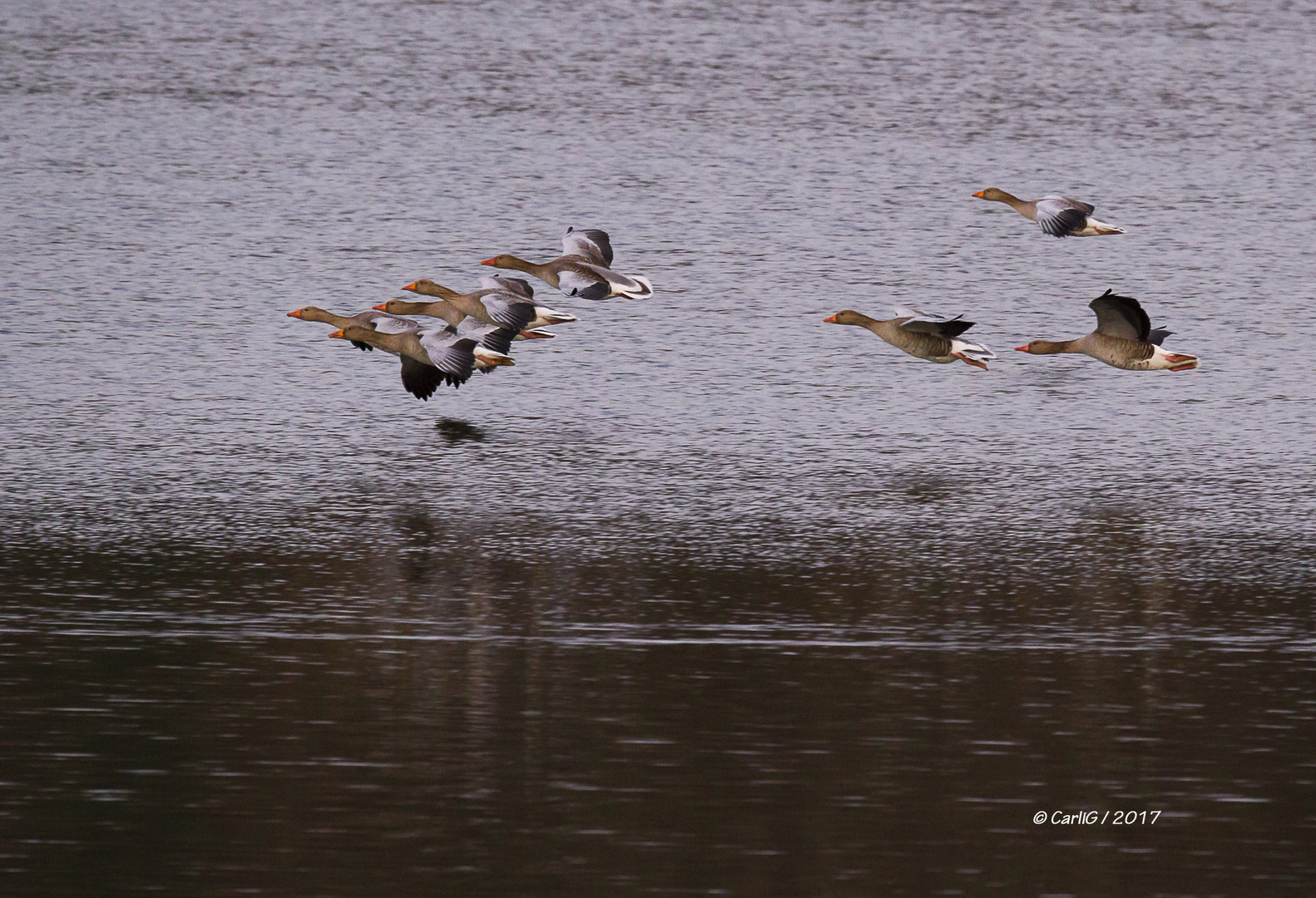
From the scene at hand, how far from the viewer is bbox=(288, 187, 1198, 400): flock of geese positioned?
1369 cm

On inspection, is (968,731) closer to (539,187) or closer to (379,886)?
(379,886)

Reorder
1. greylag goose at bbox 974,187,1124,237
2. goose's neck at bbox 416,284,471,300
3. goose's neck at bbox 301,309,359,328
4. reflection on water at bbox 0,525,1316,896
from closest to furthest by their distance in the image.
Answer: reflection on water at bbox 0,525,1316,896 → goose's neck at bbox 301,309,359,328 → goose's neck at bbox 416,284,471,300 → greylag goose at bbox 974,187,1124,237

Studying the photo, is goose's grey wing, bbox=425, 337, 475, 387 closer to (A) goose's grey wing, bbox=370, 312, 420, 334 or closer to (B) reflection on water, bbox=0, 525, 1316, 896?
(A) goose's grey wing, bbox=370, 312, 420, 334

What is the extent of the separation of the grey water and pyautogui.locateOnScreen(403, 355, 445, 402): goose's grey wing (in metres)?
0.23

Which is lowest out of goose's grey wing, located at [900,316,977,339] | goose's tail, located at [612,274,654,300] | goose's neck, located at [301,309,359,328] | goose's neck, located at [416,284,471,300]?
goose's neck, located at [301,309,359,328]

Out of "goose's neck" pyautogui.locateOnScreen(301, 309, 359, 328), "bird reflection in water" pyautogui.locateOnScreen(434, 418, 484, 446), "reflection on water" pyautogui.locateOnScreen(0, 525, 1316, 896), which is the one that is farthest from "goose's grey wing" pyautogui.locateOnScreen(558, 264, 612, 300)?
"reflection on water" pyautogui.locateOnScreen(0, 525, 1316, 896)

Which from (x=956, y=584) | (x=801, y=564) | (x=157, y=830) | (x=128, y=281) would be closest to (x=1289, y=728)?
(x=956, y=584)

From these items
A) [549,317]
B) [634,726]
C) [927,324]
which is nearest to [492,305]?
[549,317]

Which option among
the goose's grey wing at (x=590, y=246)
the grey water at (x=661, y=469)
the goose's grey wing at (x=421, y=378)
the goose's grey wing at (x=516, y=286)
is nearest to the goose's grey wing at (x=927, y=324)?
the grey water at (x=661, y=469)

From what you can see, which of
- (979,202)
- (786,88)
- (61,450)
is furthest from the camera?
(786,88)

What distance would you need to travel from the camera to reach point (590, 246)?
52.3 ft

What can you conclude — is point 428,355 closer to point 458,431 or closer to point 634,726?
point 458,431

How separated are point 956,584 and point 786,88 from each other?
47.8 ft

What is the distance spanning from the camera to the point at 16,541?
35.1 ft
